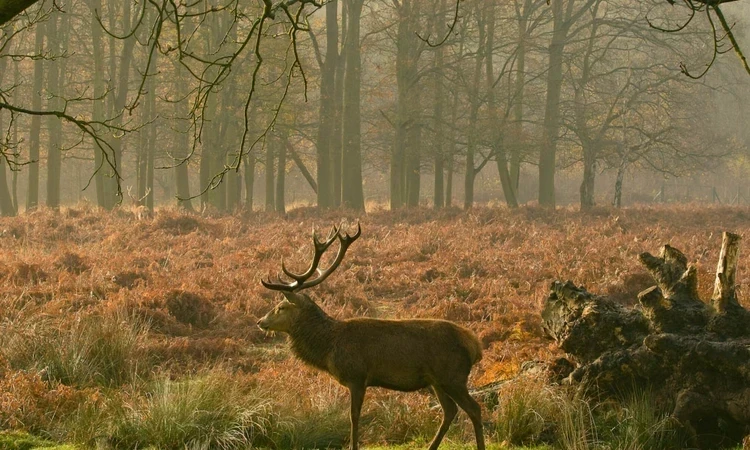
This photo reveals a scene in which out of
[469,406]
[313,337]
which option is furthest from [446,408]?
[313,337]

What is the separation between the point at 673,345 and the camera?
7.36m

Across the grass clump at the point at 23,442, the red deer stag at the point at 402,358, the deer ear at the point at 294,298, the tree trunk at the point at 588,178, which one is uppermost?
the tree trunk at the point at 588,178

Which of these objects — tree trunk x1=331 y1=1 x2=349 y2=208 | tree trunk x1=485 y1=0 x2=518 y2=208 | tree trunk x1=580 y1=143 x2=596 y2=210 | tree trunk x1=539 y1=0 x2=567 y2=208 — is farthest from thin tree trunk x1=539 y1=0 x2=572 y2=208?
tree trunk x1=331 y1=1 x2=349 y2=208

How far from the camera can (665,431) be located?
23.2 feet

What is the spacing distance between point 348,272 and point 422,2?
52.4ft

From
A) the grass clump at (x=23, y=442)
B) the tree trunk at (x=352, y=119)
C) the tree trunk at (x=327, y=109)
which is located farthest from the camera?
the tree trunk at (x=327, y=109)

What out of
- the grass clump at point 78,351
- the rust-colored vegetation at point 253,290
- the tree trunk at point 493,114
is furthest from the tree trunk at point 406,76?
the grass clump at point 78,351

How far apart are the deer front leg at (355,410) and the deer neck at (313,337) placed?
44 centimetres

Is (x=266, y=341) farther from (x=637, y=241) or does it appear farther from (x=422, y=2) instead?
(x=422, y=2)

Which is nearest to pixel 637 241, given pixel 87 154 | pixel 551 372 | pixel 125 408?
pixel 551 372

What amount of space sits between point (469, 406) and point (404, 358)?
704 millimetres

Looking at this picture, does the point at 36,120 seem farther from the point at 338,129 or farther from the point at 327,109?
the point at 338,129

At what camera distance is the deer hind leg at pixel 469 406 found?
6.97 meters

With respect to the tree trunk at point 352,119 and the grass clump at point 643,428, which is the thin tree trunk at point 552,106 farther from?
the grass clump at point 643,428
